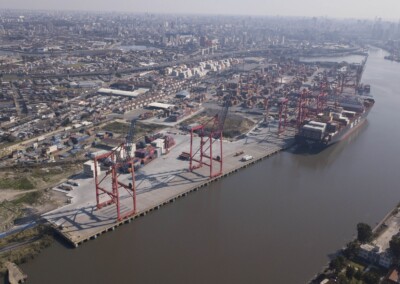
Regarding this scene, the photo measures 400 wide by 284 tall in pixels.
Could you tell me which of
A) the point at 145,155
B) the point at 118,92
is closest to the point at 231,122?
the point at 145,155

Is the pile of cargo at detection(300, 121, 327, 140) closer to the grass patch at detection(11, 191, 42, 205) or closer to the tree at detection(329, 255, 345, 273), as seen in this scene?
the tree at detection(329, 255, 345, 273)

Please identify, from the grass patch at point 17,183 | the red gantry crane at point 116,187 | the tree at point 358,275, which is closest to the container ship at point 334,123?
the red gantry crane at point 116,187

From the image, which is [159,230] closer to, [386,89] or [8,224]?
[8,224]

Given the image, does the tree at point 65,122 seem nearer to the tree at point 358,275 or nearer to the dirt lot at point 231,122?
the dirt lot at point 231,122

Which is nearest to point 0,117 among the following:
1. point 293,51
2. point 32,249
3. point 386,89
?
point 32,249

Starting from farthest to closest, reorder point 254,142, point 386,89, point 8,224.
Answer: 1. point 386,89
2. point 254,142
3. point 8,224
